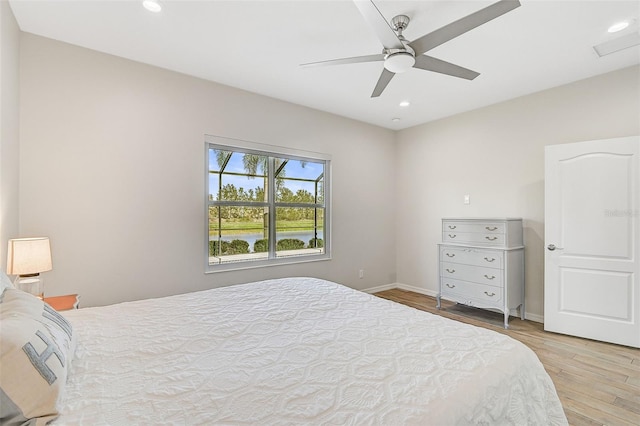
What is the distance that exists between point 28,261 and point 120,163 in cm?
109

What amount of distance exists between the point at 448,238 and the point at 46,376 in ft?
13.0

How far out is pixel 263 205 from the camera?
3.76 m

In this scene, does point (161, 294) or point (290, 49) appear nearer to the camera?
point (290, 49)

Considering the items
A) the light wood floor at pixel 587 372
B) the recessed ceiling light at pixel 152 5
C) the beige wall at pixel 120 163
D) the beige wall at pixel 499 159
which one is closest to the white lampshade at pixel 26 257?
the beige wall at pixel 120 163

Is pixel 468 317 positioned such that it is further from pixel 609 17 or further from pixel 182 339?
pixel 182 339

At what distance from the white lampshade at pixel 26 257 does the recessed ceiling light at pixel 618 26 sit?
4.49 m

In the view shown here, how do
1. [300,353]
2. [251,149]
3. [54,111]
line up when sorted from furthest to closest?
[251,149] → [54,111] → [300,353]

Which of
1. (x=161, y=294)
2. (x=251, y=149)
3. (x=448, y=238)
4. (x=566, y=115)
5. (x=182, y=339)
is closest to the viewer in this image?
(x=182, y=339)

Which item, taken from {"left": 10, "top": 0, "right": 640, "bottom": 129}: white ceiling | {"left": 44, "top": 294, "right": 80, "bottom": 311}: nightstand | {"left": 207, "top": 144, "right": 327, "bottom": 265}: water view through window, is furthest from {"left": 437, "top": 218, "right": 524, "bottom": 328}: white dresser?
{"left": 44, "top": 294, "right": 80, "bottom": 311}: nightstand

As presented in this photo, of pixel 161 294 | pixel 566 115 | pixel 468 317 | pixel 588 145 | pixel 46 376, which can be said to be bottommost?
pixel 468 317

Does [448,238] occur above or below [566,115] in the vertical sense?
below

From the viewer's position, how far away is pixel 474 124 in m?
4.15

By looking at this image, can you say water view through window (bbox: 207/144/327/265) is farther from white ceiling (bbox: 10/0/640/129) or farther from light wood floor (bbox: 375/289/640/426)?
light wood floor (bbox: 375/289/640/426)

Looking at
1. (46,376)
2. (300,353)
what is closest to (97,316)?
(46,376)
